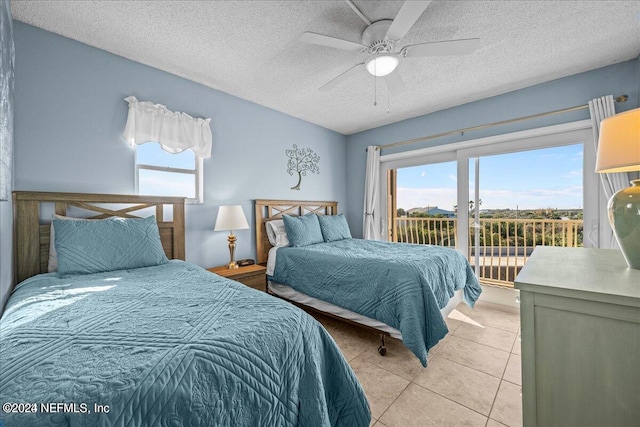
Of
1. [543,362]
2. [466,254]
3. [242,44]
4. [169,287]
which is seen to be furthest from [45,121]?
[466,254]

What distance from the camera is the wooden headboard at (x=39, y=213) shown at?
1835mm

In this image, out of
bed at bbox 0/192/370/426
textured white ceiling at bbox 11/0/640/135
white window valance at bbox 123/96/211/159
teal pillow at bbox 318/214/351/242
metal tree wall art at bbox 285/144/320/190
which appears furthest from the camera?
metal tree wall art at bbox 285/144/320/190

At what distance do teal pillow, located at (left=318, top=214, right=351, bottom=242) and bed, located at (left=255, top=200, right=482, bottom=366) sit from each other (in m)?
0.21

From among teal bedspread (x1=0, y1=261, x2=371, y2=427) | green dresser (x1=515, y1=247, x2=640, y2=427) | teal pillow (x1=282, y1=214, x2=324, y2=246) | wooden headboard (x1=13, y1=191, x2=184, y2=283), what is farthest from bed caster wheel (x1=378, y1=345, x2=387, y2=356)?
wooden headboard (x1=13, y1=191, x2=184, y2=283)

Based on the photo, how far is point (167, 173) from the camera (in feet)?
8.93

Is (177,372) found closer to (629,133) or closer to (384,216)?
(629,133)

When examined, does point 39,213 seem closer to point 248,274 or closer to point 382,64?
point 248,274

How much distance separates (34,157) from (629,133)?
3.56m

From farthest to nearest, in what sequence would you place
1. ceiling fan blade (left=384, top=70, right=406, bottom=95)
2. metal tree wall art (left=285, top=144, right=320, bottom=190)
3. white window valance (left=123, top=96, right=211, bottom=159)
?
1. metal tree wall art (left=285, top=144, right=320, bottom=190)
2. white window valance (left=123, top=96, right=211, bottom=159)
3. ceiling fan blade (left=384, top=70, right=406, bottom=95)

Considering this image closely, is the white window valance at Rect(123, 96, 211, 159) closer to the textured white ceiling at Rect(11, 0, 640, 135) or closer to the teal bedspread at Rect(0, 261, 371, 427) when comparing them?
the textured white ceiling at Rect(11, 0, 640, 135)

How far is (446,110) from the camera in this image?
3566mm

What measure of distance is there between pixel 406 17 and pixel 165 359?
2.03m

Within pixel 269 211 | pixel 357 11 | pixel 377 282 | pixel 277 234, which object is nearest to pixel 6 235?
pixel 277 234

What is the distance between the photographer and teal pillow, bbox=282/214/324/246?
3140 millimetres
